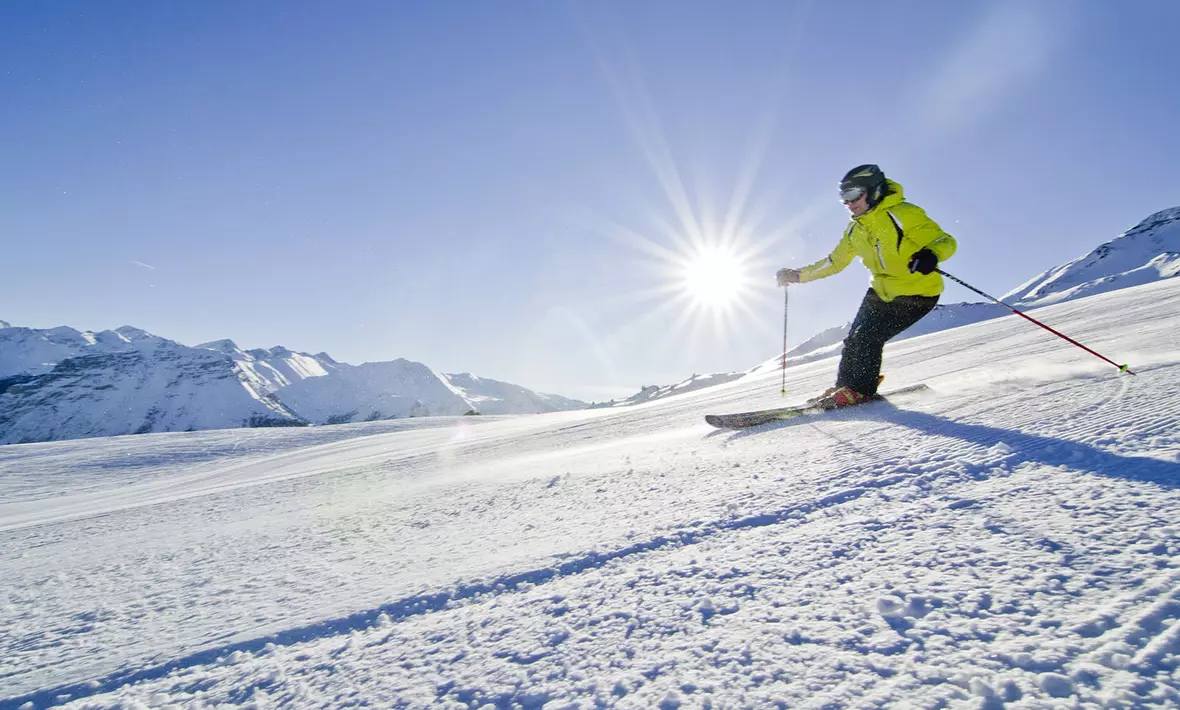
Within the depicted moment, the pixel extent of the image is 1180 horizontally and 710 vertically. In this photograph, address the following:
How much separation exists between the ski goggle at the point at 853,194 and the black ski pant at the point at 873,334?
94 cm

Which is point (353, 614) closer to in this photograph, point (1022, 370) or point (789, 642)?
point (789, 642)

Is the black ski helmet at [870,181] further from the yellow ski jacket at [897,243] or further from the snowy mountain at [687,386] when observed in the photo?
the snowy mountain at [687,386]

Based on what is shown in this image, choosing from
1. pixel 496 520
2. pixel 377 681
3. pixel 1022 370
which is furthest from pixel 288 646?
pixel 1022 370

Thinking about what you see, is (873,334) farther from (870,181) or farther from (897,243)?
(870,181)

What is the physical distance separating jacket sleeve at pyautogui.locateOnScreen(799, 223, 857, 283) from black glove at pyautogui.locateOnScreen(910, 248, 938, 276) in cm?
111

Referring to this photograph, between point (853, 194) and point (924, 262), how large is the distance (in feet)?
3.34

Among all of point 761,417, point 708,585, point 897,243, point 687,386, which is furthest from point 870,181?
point 687,386

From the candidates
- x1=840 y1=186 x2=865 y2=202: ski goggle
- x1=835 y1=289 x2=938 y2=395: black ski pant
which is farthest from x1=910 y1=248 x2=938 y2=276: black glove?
x1=840 y1=186 x2=865 y2=202: ski goggle

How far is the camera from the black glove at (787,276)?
5969mm

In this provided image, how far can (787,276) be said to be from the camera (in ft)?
19.7

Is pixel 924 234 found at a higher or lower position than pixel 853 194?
lower

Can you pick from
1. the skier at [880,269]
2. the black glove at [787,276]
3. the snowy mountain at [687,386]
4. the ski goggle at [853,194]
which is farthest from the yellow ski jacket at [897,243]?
the snowy mountain at [687,386]

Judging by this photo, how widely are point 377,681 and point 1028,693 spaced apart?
4.16ft

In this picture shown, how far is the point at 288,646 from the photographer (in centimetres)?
147
